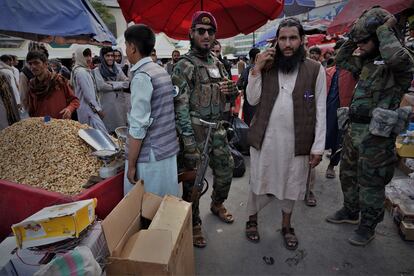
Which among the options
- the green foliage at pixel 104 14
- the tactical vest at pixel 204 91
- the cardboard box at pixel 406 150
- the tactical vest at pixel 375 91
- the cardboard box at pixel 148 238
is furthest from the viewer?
the green foliage at pixel 104 14

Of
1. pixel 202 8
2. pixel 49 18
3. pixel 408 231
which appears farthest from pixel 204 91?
pixel 408 231

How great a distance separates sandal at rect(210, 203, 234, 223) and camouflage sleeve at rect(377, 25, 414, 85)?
2.15 m

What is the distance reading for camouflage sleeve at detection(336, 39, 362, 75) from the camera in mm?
2873

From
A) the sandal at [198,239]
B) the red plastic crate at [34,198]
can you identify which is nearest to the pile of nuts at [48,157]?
the red plastic crate at [34,198]

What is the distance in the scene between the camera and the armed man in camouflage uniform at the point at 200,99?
8.30 ft

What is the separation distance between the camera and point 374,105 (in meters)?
2.59

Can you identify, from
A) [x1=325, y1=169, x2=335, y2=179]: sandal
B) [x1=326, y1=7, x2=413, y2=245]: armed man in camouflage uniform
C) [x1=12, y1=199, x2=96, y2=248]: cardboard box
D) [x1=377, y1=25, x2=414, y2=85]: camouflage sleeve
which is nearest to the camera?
[x1=12, y1=199, x2=96, y2=248]: cardboard box

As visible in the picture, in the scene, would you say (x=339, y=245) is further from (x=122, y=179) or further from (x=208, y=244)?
(x=122, y=179)

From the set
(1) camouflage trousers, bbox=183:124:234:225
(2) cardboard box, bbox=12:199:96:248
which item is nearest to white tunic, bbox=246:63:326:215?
(1) camouflage trousers, bbox=183:124:234:225

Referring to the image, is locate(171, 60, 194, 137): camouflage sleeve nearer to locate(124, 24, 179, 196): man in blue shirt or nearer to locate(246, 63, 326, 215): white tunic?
locate(124, 24, 179, 196): man in blue shirt

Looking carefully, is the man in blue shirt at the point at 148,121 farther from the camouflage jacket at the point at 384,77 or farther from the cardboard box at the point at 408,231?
the cardboard box at the point at 408,231

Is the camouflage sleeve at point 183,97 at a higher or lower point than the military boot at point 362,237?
higher

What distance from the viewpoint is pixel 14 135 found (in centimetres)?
262

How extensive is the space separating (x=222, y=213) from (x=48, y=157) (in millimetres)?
1894
